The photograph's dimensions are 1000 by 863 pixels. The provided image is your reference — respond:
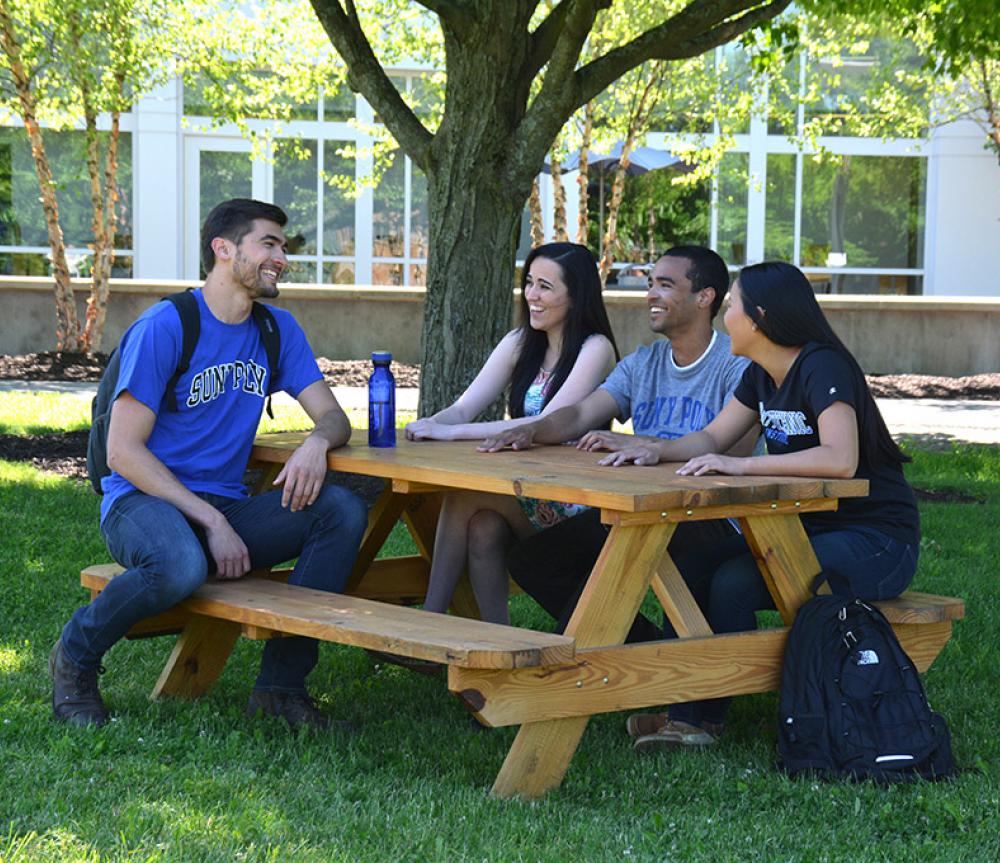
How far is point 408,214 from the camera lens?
84.8 feet

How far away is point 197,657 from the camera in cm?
504

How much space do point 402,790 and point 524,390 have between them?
1919 mm

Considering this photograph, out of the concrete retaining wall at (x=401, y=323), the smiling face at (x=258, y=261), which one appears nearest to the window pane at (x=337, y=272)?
the concrete retaining wall at (x=401, y=323)

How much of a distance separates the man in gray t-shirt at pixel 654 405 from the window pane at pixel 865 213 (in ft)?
71.2

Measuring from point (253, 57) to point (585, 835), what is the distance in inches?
501

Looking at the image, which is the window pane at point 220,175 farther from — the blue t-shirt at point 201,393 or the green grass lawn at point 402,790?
the blue t-shirt at point 201,393

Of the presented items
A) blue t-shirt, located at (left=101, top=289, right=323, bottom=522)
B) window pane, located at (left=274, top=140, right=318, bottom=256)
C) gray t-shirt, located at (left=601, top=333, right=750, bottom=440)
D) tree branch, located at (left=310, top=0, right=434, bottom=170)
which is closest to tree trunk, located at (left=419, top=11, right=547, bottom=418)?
tree branch, located at (left=310, top=0, right=434, bottom=170)

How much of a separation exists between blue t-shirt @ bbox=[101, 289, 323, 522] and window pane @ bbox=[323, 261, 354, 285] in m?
20.9

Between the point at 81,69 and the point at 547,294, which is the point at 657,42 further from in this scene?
the point at 81,69

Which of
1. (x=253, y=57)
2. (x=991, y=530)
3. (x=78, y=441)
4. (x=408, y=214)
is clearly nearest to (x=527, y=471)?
(x=991, y=530)

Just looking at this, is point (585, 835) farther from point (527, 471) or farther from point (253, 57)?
point (253, 57)

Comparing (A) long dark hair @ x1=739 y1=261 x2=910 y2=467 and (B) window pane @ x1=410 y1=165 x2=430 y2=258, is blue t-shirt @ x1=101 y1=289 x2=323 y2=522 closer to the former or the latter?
(A) long dark hair @ x1=739 y1=261 x2=910 y2=467

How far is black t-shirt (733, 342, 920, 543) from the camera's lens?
443 cm

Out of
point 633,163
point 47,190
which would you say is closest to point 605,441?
point 47,190
